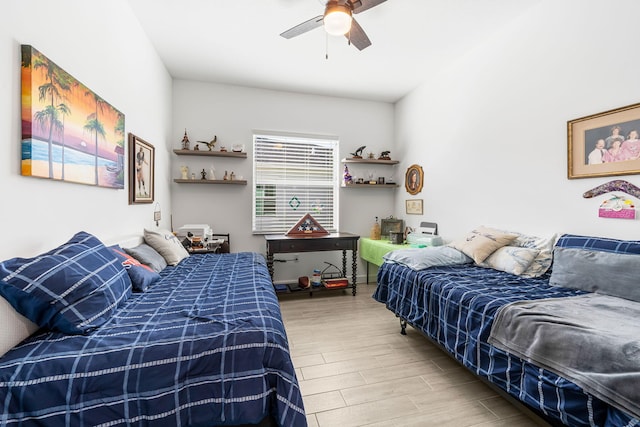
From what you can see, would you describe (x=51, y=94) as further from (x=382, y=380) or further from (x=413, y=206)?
(x=413, y=206)

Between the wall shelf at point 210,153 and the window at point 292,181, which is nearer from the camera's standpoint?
the wall shelf at point 210,153

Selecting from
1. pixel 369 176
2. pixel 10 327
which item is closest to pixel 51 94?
pixel 10 327

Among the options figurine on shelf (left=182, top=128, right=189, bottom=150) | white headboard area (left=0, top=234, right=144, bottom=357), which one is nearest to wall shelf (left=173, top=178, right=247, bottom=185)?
figurine on shelf (left=182, top=128, right=189, bottom=150)

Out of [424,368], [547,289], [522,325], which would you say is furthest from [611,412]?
[424,368]

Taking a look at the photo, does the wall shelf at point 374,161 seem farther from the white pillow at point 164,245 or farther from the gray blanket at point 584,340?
the gray blanket at point 584,340

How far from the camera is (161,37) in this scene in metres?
2.84

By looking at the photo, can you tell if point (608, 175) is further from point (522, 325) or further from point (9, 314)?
point (9, 314)

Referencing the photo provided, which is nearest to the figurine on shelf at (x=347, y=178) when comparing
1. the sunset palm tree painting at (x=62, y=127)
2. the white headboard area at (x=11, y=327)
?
the sunset palm tree painting at (x=62, y=127)

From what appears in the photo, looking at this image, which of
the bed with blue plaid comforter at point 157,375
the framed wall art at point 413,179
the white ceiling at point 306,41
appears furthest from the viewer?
the framed wall art at point 413,179

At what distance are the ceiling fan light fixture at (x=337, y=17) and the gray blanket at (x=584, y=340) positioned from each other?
1921 millimetres

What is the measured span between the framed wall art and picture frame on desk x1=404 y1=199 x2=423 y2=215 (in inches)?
5.0

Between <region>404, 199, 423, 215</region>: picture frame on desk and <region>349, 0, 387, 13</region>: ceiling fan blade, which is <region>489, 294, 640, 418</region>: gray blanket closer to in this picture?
<region>349, 0, 387, 13</region>: ceiling fan blade

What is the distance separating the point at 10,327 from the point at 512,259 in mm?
2896

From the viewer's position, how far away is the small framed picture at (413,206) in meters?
3.95
